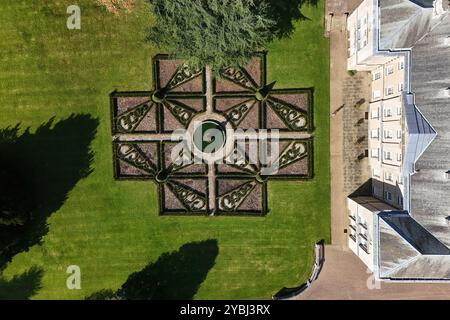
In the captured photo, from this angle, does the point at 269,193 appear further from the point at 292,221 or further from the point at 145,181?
the point at 145,181

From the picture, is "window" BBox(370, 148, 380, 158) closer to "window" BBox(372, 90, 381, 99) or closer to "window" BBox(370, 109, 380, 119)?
"window" BBox(370, 109, 380, 119)

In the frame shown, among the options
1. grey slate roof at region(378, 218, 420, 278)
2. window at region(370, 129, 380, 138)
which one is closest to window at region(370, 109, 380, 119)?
window at region(370, 129, 380, 138)

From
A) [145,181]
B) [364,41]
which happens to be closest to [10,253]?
[145,181]

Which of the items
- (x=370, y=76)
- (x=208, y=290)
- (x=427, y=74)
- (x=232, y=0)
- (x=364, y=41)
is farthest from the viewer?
(x=208, y=290)

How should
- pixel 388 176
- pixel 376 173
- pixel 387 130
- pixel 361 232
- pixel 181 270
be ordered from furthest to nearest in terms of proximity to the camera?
pixel 181 270, pixel 376 173, pixel 361 232, pixel 388 176, pixel 387 130

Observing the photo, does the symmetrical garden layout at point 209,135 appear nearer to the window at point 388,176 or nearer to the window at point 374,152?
the window at point 374,152

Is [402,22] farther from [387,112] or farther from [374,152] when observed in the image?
[374,152]

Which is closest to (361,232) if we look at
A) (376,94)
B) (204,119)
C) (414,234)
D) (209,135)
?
(414,234)
